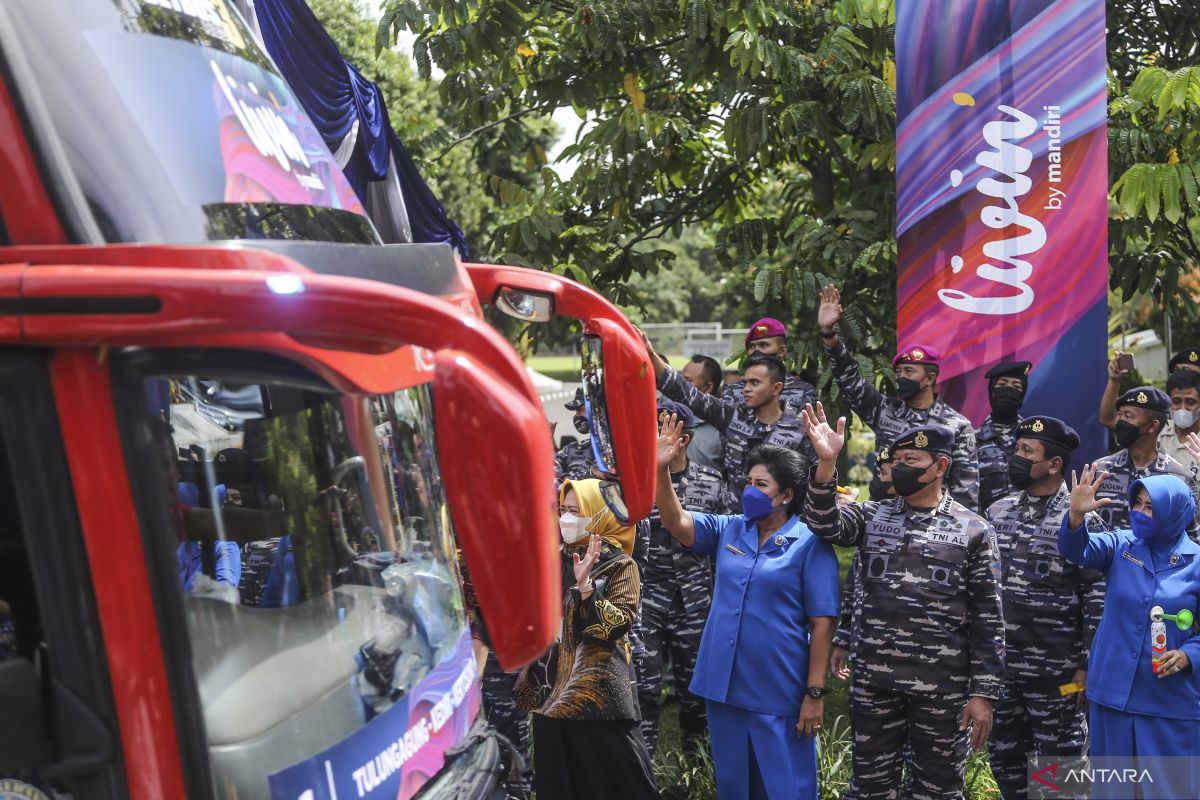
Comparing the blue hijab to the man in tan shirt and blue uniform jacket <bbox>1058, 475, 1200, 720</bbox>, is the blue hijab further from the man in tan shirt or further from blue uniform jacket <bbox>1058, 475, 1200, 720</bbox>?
the man in tan shirt

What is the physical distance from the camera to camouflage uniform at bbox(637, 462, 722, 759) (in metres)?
6.57

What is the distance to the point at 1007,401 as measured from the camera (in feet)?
22.5

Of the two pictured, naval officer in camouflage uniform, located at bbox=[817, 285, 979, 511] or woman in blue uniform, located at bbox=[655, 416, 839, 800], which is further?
naval officer in camouflage uniform, located at bbox=[817, 285, 979, 511]

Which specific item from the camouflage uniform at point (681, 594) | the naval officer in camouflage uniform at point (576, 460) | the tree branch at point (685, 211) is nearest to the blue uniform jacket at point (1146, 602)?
the camouflage uniform at point (681, 594)

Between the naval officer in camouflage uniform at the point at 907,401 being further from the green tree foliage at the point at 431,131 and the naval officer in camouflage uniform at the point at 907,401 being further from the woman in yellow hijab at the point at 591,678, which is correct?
the green tree foliage at the point at 431,131

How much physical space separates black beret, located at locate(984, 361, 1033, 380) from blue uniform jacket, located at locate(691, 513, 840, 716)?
208cm

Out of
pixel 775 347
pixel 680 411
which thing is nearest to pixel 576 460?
pixel 680 411

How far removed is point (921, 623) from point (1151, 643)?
98 cm

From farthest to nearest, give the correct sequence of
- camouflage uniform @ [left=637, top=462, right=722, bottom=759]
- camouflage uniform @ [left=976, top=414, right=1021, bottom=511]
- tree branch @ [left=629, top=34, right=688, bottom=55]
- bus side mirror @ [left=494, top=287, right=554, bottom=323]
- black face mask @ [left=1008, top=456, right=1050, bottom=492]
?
tree branch @ [left=629, top=34, right=688, bottom=55], camouflage uniform @ [left=976, top=414, right=1021, bottom=511], camouflage uniform @ [left=637, top=462, right=722, bottom=759], black face mask @ [left=1008, top=456, right=1050, bottom=492], bus side mirror @ [left=494, top=287, right=554, bottom=323]

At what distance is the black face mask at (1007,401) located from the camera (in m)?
6.84

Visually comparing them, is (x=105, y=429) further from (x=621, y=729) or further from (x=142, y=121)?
(x=621, y=729)

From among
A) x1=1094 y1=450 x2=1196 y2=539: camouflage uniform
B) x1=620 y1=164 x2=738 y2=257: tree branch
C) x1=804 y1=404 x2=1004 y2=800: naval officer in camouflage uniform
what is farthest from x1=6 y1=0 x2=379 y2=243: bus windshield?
x1=620 y1=164 x2=738 y2=257: tree branch

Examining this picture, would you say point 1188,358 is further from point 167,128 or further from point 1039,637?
point 167,128

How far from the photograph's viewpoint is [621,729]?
189 inches
